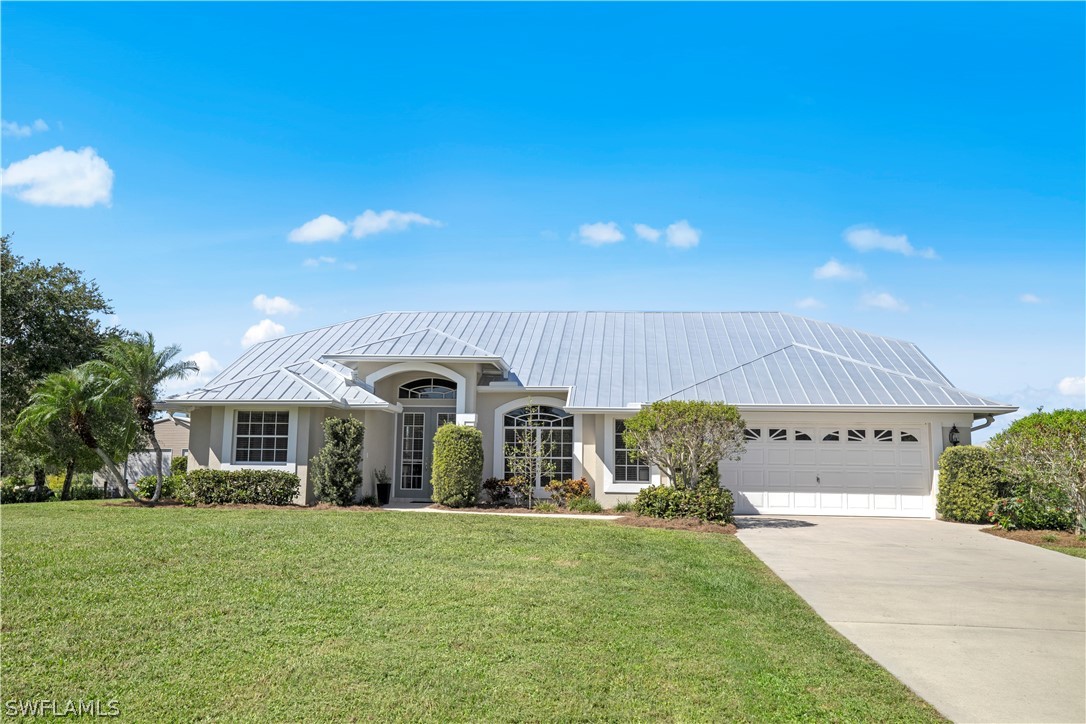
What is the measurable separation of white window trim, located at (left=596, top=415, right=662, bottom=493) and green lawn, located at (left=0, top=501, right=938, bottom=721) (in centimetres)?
733

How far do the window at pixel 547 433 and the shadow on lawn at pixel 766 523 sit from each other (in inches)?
183

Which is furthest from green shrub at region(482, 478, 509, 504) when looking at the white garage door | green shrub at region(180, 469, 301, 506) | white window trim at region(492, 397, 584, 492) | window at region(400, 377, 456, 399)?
the white garage door

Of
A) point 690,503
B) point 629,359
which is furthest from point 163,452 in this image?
point 690,503

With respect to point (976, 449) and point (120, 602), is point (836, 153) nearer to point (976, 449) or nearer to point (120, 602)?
point (976, 449)

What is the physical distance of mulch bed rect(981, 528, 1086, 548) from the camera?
47.6 ft

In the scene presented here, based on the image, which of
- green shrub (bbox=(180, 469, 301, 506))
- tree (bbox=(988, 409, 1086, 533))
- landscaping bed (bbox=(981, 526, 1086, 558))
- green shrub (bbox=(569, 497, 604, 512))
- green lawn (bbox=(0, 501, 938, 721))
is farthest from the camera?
green shrub (bbox=(569, 497, 604, 512))

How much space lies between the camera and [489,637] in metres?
6.86

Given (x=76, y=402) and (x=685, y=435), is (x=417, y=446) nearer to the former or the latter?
(x=685, y=435)

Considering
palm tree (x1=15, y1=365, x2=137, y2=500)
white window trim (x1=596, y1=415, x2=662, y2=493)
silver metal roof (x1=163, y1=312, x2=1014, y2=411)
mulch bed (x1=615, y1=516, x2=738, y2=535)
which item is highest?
silver metal roof (x1=163, y1=312, x2=1014, y2=411)

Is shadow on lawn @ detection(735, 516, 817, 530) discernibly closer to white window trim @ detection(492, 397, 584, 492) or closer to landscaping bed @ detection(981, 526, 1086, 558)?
landscaping bed @ detection(981, 526, 1086, 558)

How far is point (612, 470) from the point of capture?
62.4ft

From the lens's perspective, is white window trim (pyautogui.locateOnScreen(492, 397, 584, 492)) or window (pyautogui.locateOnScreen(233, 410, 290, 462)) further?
white window trim (pyautogui.locateOnScreen(492, 397, 584, 492))

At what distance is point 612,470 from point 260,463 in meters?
8.80

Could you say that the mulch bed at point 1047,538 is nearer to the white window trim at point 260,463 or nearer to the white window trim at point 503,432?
the white window trim at point 503,432
